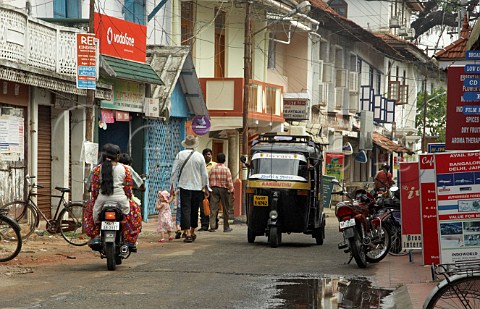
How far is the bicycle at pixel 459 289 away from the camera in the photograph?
8.35 meters

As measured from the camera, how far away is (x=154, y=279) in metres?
13.4

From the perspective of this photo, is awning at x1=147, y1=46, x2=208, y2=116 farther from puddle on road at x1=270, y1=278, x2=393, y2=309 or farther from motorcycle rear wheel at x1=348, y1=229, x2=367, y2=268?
puddle on road at x1=270, y1=278, x2=393, y2=309

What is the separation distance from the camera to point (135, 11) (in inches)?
1134

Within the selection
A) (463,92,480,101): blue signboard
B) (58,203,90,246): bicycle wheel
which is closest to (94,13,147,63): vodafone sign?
(58,203,90,246): bicycle wheel

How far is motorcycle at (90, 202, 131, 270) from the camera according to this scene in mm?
14336

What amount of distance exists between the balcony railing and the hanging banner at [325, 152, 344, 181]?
65.9ft

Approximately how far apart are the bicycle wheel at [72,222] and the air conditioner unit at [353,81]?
2905 centimetres

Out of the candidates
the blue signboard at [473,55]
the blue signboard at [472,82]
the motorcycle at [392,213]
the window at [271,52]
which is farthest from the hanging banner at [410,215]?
the window at [271,52]

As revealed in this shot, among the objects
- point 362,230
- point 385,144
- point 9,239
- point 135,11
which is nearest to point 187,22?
point 135,11

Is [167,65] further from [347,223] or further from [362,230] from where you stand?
[347,223]

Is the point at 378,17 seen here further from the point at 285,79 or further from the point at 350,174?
the point at 285,79

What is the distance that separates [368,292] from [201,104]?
18.2 metres

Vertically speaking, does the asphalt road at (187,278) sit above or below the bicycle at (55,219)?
below

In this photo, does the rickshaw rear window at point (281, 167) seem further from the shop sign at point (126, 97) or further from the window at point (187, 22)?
the window at point (187, 22)
